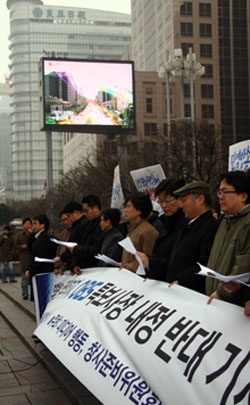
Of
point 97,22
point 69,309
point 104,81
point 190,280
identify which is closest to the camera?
point 190,280

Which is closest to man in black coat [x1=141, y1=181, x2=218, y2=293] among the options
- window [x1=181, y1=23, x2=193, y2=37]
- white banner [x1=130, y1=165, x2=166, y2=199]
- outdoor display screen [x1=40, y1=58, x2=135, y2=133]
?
white banner [x1=130, y1=165, x2=166, y2=199]

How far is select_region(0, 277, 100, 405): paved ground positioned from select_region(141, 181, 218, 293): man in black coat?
4.39 feet

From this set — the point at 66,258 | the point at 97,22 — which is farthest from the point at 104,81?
the point at 97,22

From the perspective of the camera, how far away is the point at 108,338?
4.14 meters

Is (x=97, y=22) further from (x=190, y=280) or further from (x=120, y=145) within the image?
(x=190, y=280)

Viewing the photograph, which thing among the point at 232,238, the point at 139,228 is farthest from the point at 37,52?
the point at 232,238

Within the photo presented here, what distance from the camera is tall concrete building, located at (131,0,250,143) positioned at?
244 feet

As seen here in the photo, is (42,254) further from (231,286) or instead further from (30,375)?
(231,286)

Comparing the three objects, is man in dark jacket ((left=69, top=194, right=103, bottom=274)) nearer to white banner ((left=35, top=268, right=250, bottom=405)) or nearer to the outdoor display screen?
white banner ((left=35, top=268, right=250, bottom=405))

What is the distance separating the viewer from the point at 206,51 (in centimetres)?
7488

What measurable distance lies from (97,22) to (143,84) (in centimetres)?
10104

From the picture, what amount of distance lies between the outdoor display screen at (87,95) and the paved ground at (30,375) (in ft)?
94.4

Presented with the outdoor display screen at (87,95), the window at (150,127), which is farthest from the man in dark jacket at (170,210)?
the window at (150,127)

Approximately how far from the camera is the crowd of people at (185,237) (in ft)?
11.6
